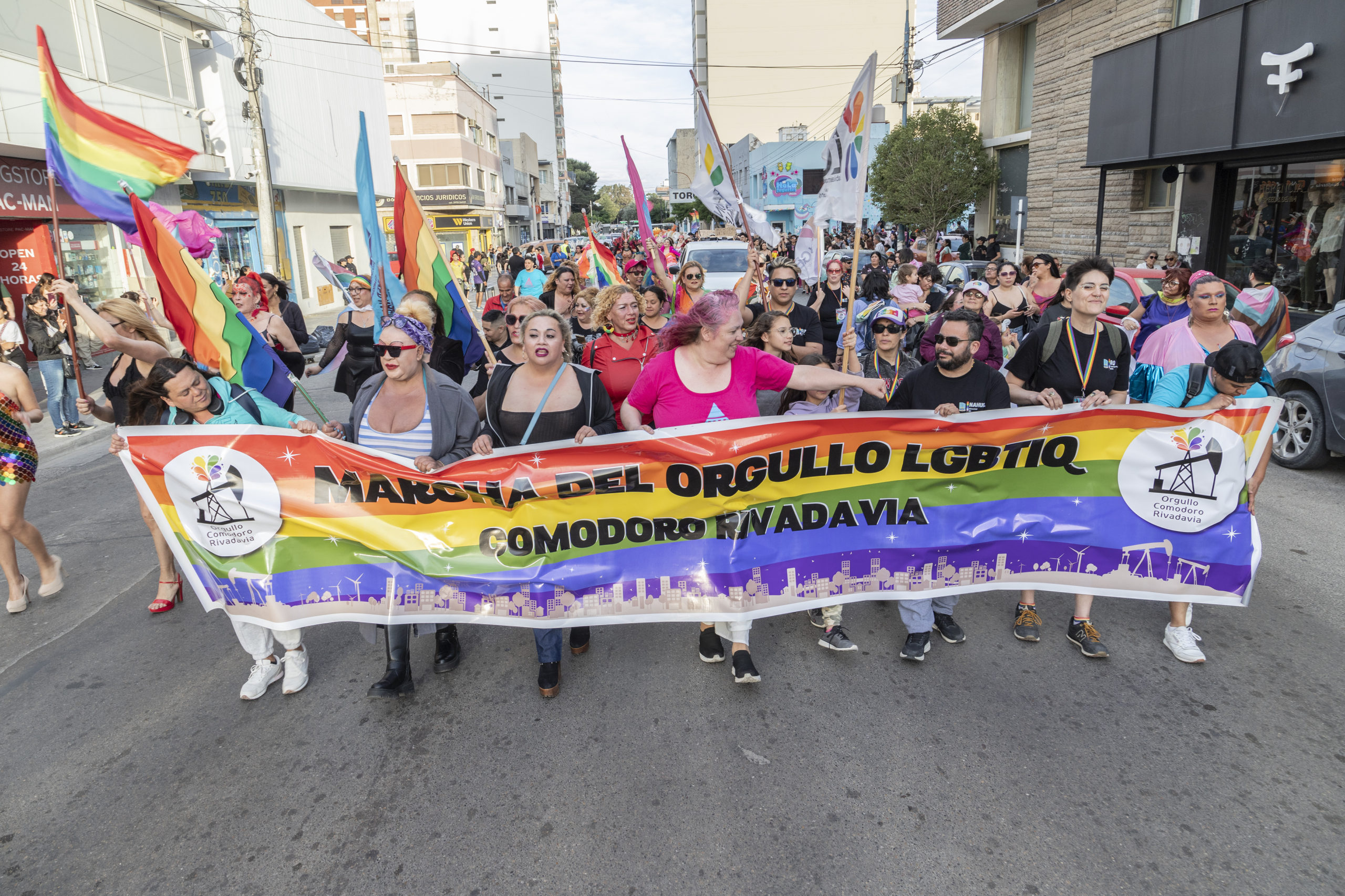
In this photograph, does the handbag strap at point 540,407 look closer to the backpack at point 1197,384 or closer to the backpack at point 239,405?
the backpack at point 239,405

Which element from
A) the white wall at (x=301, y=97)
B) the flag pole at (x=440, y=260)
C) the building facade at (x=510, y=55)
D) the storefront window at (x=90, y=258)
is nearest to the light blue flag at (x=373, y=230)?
the flag pole at (x=440, y=260)

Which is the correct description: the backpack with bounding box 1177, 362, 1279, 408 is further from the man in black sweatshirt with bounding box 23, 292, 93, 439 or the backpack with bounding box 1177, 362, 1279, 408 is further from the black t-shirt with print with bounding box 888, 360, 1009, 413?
the man in black sweatshirt with bounding box 23, 292, 93, 439

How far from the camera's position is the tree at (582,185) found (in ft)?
465

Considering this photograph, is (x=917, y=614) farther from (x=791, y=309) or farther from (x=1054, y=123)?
(x=1054, y=123)

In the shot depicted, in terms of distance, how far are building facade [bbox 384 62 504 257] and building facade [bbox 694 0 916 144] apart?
1279 inches

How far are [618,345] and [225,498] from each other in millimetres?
2648

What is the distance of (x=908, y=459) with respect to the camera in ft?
13.2

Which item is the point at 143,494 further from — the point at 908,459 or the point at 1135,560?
the point at 1135,560

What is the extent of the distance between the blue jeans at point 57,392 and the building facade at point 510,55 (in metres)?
80.7

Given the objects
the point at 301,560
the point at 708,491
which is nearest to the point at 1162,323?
the point at 708,491

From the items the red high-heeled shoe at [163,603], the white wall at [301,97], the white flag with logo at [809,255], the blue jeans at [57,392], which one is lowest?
the red high-heeled shoe at [163,603]

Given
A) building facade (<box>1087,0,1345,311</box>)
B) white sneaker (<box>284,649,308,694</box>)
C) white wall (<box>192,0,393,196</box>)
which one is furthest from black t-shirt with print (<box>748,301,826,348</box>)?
white wall (<box>192,0,393,196</box>)

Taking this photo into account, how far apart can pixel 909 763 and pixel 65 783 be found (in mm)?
3579

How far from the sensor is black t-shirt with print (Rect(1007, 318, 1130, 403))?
180 inches
